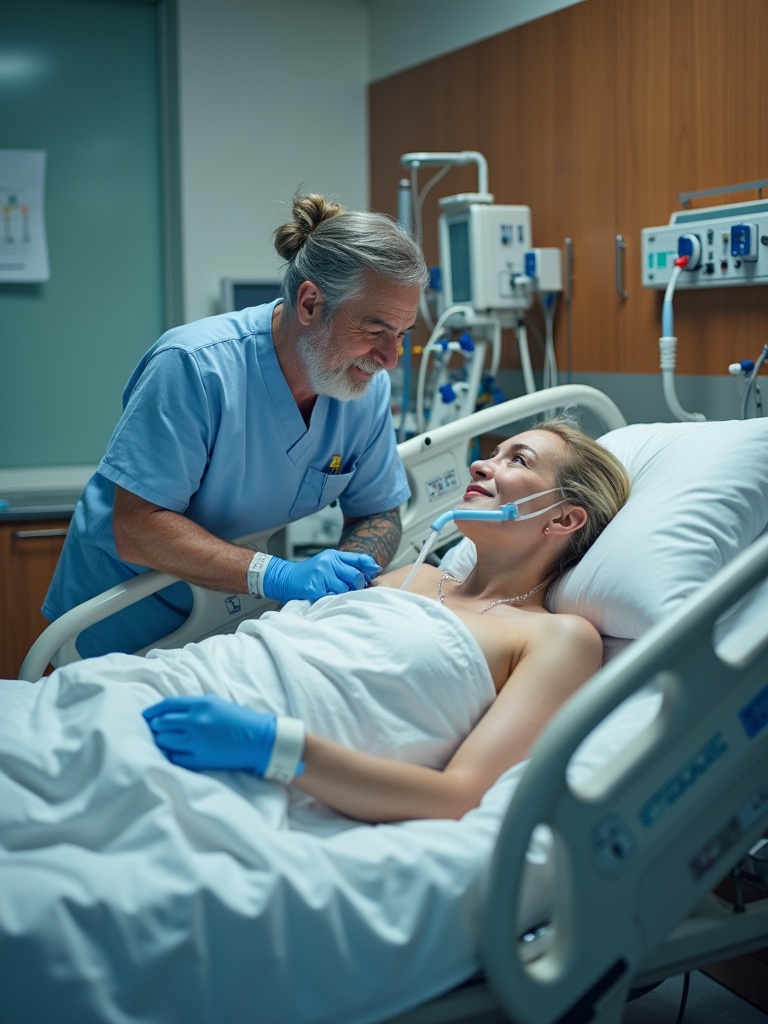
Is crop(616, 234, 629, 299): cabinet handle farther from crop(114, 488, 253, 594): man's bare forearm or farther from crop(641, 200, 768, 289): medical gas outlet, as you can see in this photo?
crop(114, 488, 253, 594): man's bare forearm

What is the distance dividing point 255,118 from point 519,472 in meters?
2.46

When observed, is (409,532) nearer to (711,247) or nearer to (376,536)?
(376,536)

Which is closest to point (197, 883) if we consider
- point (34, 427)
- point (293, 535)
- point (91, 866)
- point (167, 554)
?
point (91, 866)

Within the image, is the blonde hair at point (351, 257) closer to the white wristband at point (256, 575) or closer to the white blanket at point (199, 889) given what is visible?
the white wristband at point (256, 575)

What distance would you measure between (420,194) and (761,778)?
2.80 meters

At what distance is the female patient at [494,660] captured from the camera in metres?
1.29

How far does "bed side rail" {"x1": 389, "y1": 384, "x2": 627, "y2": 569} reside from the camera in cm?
227

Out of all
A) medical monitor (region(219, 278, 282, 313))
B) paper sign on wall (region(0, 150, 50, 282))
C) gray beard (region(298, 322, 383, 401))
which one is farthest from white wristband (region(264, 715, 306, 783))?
paper sign on wall (region(0, 150, 50, 282))

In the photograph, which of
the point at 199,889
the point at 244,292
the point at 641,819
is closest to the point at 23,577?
the point at 244,292

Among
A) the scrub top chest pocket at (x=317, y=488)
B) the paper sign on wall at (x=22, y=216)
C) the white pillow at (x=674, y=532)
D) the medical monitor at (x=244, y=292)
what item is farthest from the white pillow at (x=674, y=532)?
the paper sign on wall at (x=22, y=216)

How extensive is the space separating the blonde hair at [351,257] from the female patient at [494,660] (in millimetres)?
373

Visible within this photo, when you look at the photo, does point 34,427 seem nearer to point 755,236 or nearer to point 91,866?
point 755,236

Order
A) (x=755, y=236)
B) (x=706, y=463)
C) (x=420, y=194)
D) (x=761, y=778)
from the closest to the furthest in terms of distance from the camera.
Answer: (x=761, y=778) < (x=706, y=463) < (x=755, y=236) < (x=420, y=194)

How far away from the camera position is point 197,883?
111 cm
